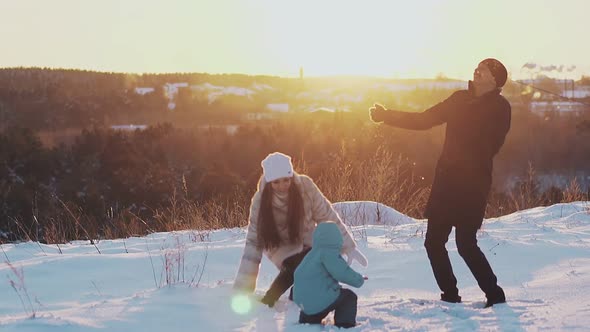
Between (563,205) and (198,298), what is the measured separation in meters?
8.12

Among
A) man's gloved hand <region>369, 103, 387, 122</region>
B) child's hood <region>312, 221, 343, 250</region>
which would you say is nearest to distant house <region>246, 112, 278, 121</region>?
man's gloved hand <region>369, 103, 387, 122</region>

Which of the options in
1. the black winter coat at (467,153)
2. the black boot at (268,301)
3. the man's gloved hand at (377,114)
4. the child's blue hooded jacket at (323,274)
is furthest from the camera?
the man's gloved hand at (377,114)

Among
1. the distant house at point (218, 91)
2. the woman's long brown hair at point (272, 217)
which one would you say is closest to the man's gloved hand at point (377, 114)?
the woman's long brown hair at point (272, 217)

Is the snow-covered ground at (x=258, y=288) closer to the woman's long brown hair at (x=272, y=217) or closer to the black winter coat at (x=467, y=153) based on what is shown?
the woman's long brown hair at (x=272, y=217)

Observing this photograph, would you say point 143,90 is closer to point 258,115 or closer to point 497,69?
point 258,115

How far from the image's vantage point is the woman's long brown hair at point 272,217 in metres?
4.90

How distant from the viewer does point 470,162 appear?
4.79 meters

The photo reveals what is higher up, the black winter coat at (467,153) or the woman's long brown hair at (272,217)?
the black winter coat at (467,153)

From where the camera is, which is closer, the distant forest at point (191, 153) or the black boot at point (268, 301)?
the black boot at point (268, 301)

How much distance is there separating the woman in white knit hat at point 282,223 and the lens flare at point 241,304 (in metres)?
0.06

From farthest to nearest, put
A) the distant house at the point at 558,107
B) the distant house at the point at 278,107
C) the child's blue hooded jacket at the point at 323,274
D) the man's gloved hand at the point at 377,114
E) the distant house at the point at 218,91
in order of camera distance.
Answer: the distant house at the point at 278,107 < the distant house at the point at 218,91 < the distant house at the point at 558,107 < the man's gloved hand at the point at 377,114 < the child's blue hooded jacket at the point at 323,274

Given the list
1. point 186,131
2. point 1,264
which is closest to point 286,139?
point 186,131

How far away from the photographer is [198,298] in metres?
4.98

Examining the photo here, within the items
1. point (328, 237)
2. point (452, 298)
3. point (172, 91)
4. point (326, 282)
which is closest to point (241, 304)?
→ point (326, 282)
